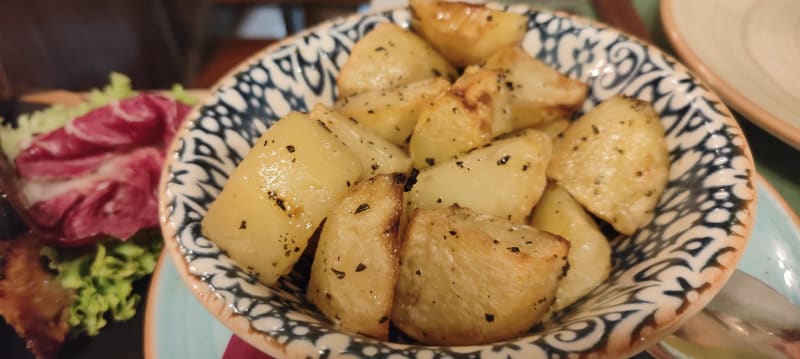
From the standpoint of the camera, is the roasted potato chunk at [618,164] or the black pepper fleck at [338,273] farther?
the roasted potato chunk at [618,164]

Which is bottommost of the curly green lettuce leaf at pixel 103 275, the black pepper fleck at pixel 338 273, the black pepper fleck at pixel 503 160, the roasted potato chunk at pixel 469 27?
the curly green lettuce leaf at pixel 103 275

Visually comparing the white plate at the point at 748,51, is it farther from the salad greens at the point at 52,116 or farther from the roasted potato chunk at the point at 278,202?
the salad greens at the point at 52,116

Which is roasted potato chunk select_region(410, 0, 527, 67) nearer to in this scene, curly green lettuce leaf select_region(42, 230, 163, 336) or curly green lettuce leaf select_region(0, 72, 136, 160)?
curly green lettuce leaf select_region(42, 230, 163, 336)

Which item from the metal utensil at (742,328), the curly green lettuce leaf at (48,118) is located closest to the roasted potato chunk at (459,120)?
the metal utensil at (742,328)

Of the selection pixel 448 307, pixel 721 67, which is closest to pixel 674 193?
pixel 448 307

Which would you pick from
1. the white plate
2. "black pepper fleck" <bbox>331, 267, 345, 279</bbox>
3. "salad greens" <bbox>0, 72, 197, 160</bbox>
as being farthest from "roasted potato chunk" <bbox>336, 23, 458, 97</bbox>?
"salad greens" <bbox>0, 72, 197, 160</bbox>

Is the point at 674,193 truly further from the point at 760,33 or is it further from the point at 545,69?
the point at 760,33

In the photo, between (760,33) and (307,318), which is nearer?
(307,318)
